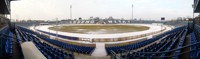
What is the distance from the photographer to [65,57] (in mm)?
11664

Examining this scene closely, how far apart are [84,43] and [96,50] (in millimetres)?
3090

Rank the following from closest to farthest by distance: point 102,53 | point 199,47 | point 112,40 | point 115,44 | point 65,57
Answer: point 199,47
point 65,57
point 102,53
point 115,44
point 112,40

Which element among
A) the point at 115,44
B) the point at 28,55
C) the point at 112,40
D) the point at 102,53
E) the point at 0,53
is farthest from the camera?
the point at 112,40

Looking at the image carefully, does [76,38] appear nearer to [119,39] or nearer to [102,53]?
[119,39]

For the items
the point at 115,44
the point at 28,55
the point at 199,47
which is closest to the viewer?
the point at 199,47

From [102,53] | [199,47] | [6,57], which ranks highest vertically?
[199,47]

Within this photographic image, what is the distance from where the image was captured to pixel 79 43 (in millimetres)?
21297

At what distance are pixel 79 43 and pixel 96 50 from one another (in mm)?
3331

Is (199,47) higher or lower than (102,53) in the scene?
higher

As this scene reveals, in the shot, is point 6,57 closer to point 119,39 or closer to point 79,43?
point 79,43

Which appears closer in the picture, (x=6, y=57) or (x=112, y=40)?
(x=6, y=57)

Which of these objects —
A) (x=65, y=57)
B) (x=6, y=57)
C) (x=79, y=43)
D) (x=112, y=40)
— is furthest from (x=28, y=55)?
(x=112, y=40)

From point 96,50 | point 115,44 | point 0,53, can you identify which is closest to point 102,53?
point 96,50

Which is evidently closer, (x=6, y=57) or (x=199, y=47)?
(x=199, y=47)
